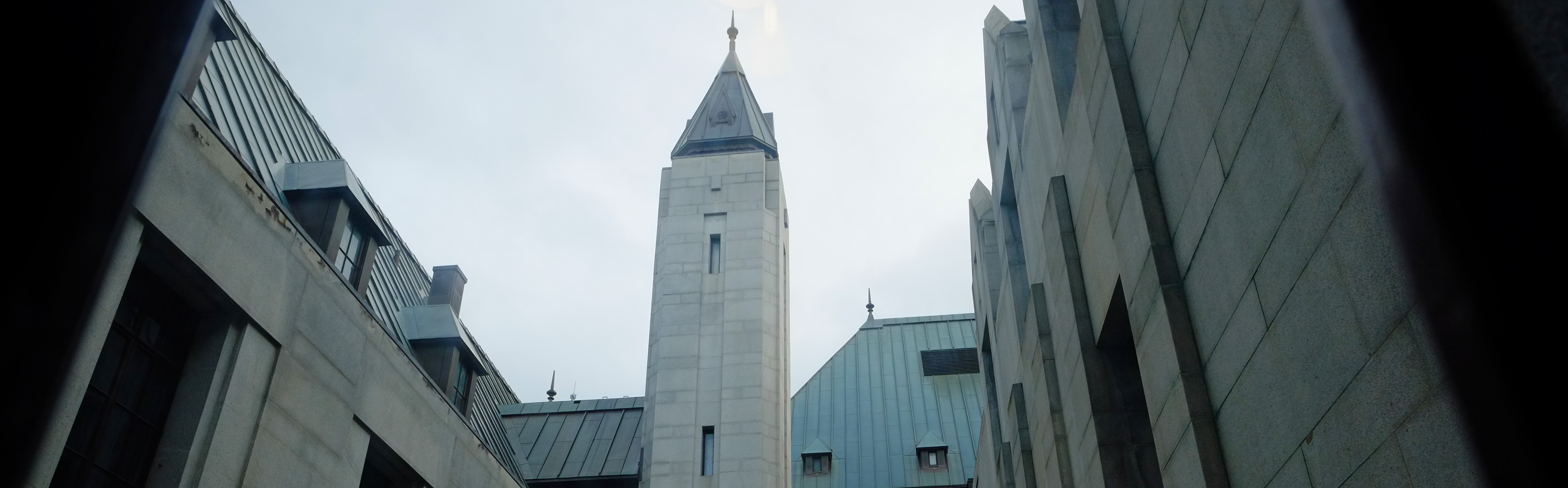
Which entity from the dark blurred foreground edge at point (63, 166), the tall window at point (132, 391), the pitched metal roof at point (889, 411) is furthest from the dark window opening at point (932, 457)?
the dark blurred foreground edge at point (63, 166)

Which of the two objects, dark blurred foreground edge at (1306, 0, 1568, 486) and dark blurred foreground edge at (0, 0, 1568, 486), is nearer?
dark blurred foreground edge at (0, 0, 1568, 486)

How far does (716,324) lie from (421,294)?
1310 centimetres

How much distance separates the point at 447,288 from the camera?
2522 cm

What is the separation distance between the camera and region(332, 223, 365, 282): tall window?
Answer: 62.6 feet

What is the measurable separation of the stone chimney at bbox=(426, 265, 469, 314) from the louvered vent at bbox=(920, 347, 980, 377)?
33.0 meters

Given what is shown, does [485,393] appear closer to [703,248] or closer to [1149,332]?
[703,248]

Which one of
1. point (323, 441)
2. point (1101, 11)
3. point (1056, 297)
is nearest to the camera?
point (1101, 11)

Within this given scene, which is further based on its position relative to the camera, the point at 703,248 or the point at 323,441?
the point at 703,248

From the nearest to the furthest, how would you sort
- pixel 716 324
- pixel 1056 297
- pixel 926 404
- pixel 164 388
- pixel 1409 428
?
pixel 1409 428 < pixel 164 388 < pixel 1056 297 < pixel 716 324 < pixel 926 404

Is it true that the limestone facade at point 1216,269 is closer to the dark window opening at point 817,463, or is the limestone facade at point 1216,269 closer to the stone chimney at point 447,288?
the stone chimney at point 447,288

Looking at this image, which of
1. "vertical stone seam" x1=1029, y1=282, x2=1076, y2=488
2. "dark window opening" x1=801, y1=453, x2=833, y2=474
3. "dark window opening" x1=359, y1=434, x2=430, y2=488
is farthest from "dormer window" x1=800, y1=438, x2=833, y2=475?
"vertical stone seam" x1=1029, y1=282, x2=1076, y2=488

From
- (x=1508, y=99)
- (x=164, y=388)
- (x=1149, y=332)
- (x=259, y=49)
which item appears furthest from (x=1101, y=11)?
(x=259, y=49)

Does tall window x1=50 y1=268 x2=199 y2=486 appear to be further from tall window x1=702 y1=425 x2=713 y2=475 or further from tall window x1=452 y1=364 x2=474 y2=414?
tall window x1=702 y1=425 x2=713 y2=475

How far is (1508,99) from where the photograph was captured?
1.51 m
